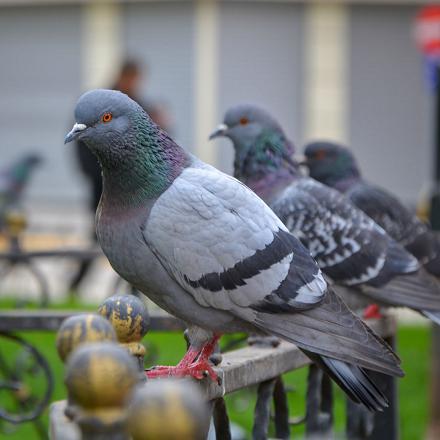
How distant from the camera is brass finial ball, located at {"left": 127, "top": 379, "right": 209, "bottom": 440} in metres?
1.40

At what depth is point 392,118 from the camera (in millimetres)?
18609

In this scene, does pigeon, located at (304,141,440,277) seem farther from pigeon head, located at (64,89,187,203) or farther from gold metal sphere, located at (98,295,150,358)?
gold metal sphere, located at (98,295,150,358)

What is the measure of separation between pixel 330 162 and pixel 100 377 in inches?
136

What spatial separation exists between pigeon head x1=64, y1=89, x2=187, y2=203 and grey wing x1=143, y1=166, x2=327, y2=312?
6cm

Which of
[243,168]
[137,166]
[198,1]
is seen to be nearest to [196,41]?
[198,1]

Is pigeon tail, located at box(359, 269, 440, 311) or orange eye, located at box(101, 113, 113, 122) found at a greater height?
orange eye, located at box(101, 113, 113, 122)

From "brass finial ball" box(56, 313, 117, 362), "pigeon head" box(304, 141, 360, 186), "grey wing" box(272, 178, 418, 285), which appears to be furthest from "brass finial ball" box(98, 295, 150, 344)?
"pigeon head" box(304, 141, 360, 186)

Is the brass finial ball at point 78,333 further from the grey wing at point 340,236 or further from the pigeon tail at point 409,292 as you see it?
the pigeon tail at point 409,292

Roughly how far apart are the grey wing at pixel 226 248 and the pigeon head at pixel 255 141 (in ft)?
3.88

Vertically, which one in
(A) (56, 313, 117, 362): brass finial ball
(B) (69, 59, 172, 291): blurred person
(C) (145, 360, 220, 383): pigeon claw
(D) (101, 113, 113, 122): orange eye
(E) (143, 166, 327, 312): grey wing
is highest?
(D) (101, 113, 113, 122): orange eye

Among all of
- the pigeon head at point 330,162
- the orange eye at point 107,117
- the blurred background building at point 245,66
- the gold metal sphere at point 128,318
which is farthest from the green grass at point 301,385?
the blurred background building at point 245,66

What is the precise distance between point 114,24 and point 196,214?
51.6 ft

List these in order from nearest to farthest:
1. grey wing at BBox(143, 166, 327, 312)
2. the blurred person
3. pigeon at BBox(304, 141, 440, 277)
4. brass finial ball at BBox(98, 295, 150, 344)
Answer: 1. brass finial ball at BBox(98, 295, 150, 344)
2. grey wing at BBox(143, 166, 327, 312)
3. pigeon at BBox(304, 141, 440, 277)
4. the blurred person

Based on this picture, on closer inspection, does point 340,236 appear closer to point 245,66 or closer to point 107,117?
point 107,117
